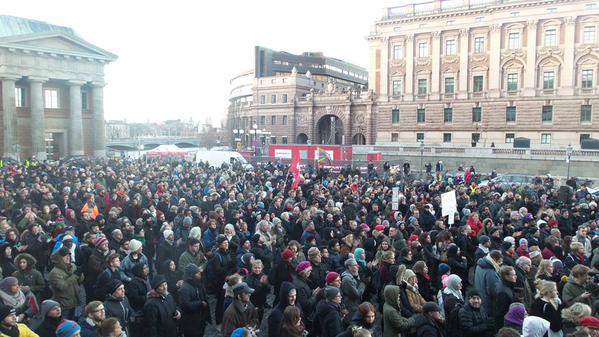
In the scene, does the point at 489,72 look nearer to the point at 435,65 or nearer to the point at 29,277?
the point at 435,65

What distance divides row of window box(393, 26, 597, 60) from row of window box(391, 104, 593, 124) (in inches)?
247

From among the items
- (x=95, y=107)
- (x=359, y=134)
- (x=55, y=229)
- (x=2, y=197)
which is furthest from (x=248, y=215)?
(x=359, y=134)

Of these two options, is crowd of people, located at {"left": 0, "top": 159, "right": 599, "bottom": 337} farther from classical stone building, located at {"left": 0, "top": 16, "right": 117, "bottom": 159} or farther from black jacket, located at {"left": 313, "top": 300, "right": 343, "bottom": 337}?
classical stone building, located at {"left": 0, "top": 16, "right": 117, "bottom": 159}

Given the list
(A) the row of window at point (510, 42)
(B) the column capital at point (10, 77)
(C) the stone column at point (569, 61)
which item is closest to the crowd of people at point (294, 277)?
(B) the column capital at point (10, 77)

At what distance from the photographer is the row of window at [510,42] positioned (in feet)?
155

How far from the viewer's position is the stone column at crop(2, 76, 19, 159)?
4119cm

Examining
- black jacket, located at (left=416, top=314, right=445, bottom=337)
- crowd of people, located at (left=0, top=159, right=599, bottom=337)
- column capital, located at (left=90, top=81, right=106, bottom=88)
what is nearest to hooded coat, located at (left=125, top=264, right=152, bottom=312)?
crowd of people, located at (left=0, top=159, right=599, bottom=337)

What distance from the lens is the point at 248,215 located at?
46.7 feet

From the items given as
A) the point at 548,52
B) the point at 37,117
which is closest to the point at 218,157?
the point at 37,117

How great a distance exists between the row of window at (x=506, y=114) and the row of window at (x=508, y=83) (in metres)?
1.94

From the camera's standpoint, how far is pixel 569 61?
48.2 m

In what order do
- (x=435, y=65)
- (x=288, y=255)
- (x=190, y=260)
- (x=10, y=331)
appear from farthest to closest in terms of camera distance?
1. (x=435, y=65)
2. (x=190, y=260)
3. (x=288, y=255)
4. (x=10, y=331)

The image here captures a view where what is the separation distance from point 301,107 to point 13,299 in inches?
2574

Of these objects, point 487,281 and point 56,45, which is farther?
point 56,45
